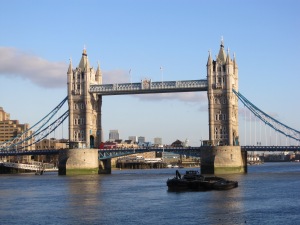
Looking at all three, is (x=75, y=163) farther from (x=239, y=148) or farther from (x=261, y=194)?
(x=261, y=194)

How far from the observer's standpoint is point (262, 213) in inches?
2256

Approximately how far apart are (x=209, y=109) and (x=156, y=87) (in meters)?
12.1

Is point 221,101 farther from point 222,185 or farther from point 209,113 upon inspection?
point 222,185

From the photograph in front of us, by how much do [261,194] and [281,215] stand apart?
20.3 metres

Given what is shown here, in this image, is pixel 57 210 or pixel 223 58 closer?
pixel 57 210

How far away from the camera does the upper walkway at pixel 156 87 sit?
5595 inches

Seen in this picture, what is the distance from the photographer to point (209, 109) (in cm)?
14362

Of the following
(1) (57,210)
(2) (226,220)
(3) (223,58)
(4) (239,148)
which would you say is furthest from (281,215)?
(3) (223,58)

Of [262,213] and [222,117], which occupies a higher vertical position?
[222,117]

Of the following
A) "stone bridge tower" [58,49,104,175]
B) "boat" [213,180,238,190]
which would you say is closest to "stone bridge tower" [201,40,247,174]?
"stone bridge tower" [58,49,104,175]

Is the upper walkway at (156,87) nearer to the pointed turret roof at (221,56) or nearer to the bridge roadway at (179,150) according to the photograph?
the pointed turret roof at (221,56)

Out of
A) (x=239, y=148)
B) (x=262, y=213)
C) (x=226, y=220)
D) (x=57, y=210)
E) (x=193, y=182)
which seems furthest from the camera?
(x=239, y=148)

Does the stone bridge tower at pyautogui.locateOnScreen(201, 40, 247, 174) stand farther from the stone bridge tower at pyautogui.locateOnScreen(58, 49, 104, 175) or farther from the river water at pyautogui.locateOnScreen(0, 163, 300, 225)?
the river water at pyautogui.locateOnScreen(0, 163, 300, 225)

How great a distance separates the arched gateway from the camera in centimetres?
13375
